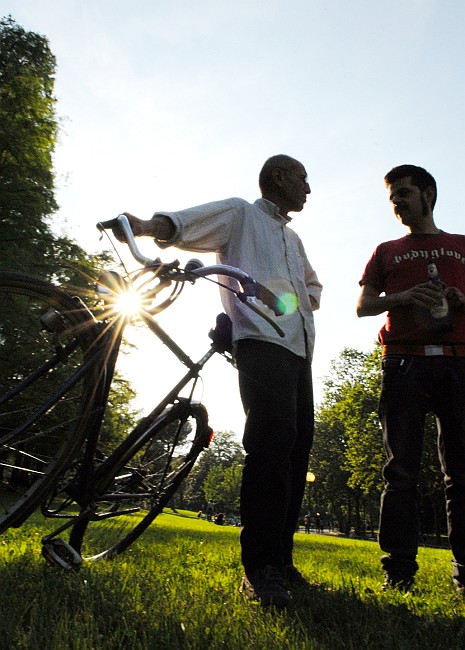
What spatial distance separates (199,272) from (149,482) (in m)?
1.69

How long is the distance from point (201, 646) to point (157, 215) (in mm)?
1906

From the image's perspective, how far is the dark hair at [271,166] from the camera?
368 cm

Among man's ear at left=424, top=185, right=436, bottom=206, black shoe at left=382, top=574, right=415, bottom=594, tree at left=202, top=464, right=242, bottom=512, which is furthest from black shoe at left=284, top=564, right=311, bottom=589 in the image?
tree at left=202, top=464, right=242, bottom=512

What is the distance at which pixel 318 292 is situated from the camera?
401cm

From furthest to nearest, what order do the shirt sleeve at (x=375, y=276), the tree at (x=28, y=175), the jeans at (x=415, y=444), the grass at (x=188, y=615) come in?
the tree at (x=28, y=175)
the shirt sleeve at (x=375, y=276)
the jeans at (x=415, y=444)
the grass at (x=188, y=615)

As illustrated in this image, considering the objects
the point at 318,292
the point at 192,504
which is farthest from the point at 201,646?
the point at 192,504

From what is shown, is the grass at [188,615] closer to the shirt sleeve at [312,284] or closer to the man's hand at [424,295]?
the man's hand at [424,295]

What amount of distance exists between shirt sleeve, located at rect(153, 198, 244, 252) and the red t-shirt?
132 centimetres

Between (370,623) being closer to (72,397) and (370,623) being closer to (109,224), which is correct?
(72,397)

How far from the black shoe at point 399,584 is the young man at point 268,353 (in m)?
0.51

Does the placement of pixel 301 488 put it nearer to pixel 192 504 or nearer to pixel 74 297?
pixel 74 297

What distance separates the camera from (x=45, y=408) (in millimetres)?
2562

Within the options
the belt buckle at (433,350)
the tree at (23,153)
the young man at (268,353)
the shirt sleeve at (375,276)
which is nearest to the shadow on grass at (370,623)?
the young man at (268,353)

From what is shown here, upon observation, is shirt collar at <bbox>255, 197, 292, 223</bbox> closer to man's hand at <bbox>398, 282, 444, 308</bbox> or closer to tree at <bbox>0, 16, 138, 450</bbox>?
man's hand at <bbox>398, 282, 444, 308</bbox>
